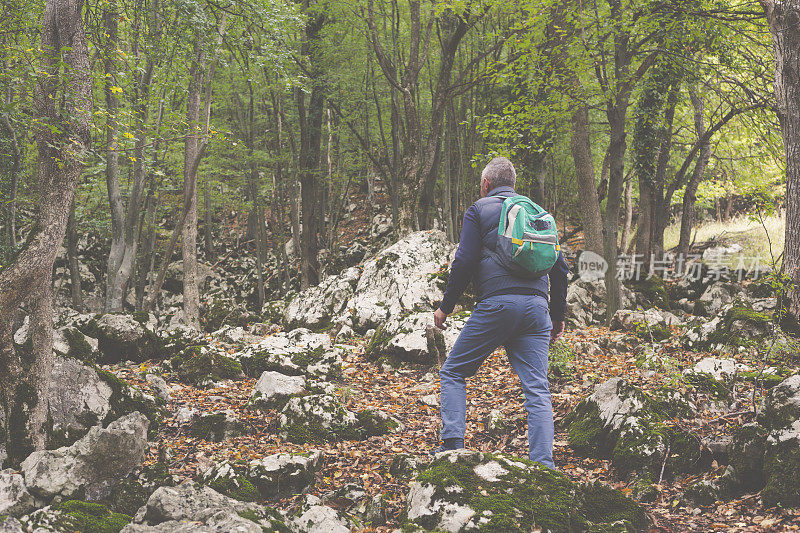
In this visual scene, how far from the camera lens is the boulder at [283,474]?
152 inches

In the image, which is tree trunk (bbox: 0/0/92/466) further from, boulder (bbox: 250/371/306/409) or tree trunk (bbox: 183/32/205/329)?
tree trunk (bbox: 183/32/205/329)

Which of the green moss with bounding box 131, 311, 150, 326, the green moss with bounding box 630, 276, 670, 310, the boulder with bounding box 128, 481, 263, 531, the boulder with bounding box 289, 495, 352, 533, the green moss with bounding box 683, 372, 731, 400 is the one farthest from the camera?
the green moss with bounding box 630, 276, 670, 310

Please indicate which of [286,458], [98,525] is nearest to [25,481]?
[98,525]

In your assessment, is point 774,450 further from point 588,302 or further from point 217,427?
point 588,302

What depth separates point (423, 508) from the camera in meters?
2.97

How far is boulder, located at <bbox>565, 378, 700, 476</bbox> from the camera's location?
383 cm

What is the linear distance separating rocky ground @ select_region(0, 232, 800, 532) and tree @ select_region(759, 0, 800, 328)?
2.74ft

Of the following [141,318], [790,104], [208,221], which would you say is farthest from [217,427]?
[208,221]

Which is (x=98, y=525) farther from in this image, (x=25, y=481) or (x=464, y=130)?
(x=464, y=130)

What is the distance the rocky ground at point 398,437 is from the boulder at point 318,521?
0.01 metres

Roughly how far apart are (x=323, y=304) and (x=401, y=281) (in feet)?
6.52

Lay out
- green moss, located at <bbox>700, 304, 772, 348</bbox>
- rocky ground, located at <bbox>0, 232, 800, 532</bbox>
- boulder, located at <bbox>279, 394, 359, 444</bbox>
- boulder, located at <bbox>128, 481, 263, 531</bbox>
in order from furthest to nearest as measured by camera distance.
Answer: green moss, located at <bbox>700, 304, 772, 348</bbox> < boulder, located at <bbox>279, 394, 359, 444</bbox> < rocky ground, located at <bbox>0, 232, 800, 532</bbox> < boulder, located at <bbox>128, 481, 263, 531</bbox>

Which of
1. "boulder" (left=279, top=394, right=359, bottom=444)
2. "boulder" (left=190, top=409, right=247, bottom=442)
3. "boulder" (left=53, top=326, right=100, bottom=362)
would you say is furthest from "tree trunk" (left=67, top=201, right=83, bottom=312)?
"boulder" (left=279, top=394, right=359, bottom=444)

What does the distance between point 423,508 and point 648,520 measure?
140 centimetres
